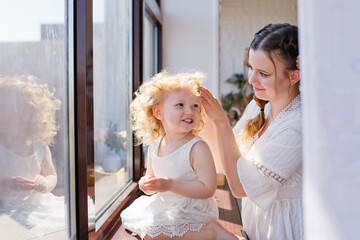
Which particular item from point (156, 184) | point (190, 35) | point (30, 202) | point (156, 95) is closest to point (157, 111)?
point (156, 95)

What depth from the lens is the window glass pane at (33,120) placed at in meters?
0.92

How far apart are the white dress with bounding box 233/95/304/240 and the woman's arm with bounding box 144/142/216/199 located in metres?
0.17

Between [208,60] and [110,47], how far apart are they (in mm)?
1874

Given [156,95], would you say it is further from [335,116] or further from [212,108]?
[335,116]

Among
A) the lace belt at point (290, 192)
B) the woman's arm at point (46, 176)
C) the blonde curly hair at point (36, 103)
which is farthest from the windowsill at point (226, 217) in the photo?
the blonde curly hair at point (36, 103)

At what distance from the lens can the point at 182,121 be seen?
5.11ft

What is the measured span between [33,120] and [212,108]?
0.65m

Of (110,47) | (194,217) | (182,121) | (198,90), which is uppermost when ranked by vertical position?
(110,47)

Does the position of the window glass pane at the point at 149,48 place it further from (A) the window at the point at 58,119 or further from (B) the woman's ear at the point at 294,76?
(B) the woman's ear at the point at 294,76

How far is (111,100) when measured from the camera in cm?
203

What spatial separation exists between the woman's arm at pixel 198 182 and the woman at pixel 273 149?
0.37ft

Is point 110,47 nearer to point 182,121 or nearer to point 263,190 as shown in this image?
point 182,121

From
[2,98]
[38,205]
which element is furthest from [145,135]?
[2,98]

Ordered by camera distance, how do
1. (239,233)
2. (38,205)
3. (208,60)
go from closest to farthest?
(38,205)
(239,233)
(208,60)
